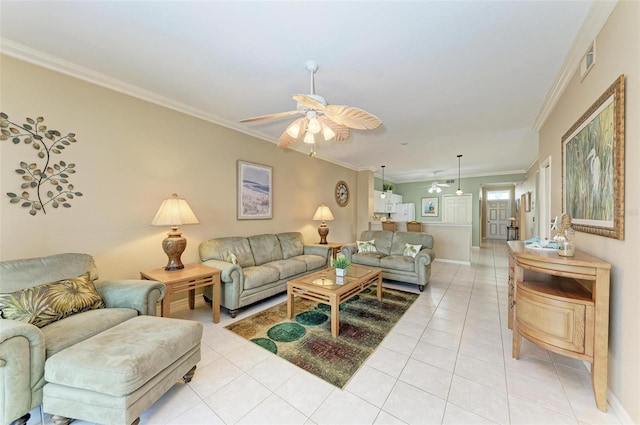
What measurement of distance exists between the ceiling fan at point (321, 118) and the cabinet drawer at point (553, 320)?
1835 mm

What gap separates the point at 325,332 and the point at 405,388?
96 cm

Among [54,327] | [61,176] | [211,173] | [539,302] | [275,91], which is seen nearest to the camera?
[54,327]

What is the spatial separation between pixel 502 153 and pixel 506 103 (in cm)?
298

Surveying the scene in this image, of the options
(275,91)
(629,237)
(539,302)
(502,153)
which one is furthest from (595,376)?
(502,153)

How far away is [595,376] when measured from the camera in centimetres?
153

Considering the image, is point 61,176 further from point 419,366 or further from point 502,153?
point 502,153

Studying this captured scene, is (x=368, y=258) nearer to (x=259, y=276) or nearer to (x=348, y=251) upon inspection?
(x=348, y=251)

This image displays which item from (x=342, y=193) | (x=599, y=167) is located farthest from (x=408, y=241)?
(x=599, y=167)

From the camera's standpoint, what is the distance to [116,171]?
8.43ft

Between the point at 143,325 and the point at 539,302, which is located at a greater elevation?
the point at 539,302

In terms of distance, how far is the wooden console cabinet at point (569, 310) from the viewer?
151cm

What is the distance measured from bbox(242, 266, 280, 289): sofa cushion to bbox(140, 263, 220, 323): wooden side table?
1.22 ft

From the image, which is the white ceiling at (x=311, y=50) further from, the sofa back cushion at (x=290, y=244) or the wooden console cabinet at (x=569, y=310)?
the sofa back cushion at (x=290, y=244)

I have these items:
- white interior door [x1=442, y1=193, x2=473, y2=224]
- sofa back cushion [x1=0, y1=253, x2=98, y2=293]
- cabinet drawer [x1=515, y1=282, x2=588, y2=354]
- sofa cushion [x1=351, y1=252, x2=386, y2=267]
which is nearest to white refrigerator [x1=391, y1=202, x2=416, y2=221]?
white interior door [x1=442, y1=193, x2=473, y2=224]
